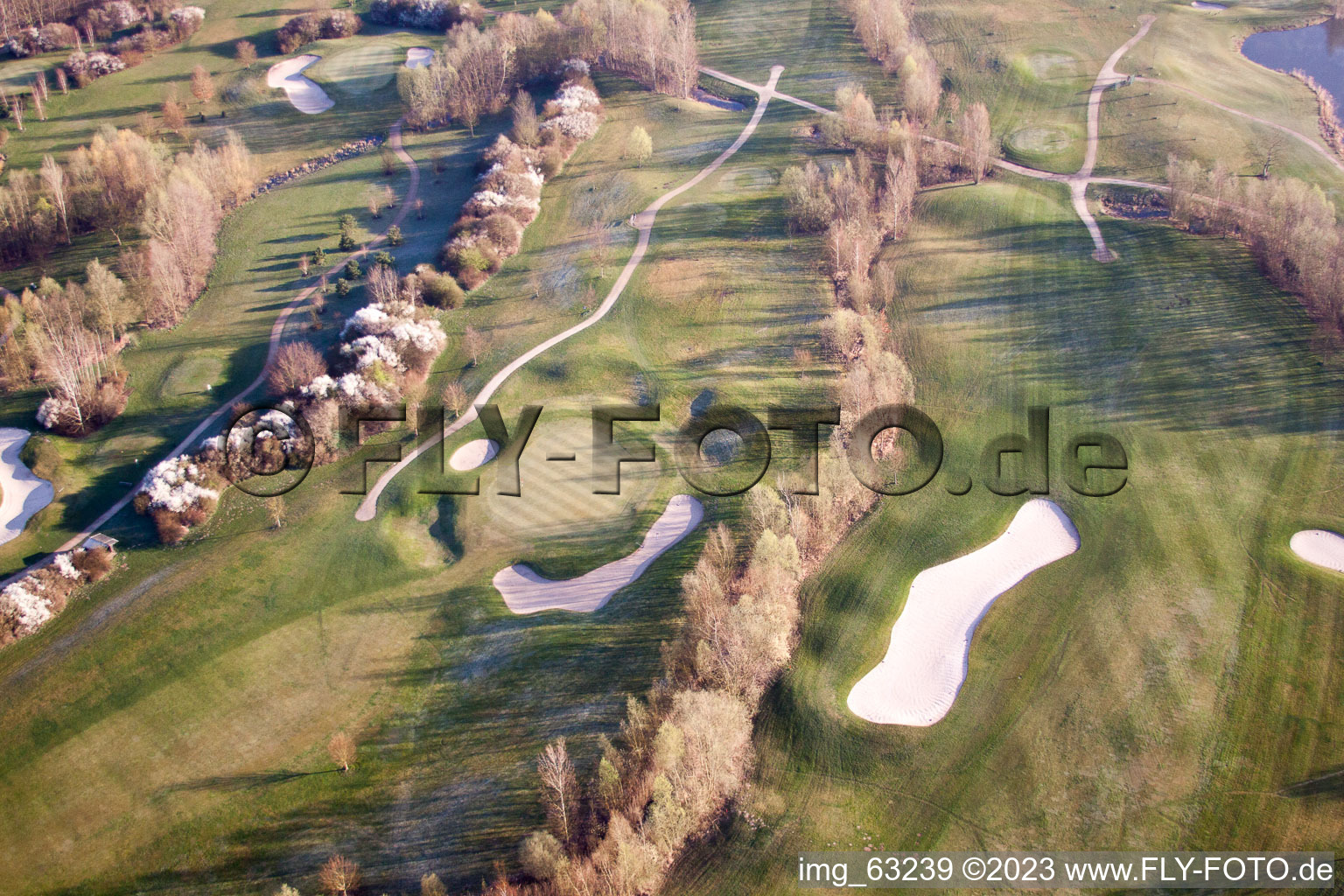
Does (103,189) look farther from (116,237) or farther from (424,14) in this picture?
(424,14)

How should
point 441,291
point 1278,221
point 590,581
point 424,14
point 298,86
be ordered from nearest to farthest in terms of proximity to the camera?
point 590,581 → point 1278,221 → point 441,291 → point 298,86 → point 424,14

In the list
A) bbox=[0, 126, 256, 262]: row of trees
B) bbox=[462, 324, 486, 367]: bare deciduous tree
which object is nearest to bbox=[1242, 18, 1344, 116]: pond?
bbox=[462, 324, 486, 367]: bare deciduous tree

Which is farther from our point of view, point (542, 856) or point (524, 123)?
Answer: point (524, 123)

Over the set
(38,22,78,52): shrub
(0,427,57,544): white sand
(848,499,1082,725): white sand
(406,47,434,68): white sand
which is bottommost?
(848,499,1082,725): white sand

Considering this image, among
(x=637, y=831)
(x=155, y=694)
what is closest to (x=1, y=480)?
(x=155, y=694)

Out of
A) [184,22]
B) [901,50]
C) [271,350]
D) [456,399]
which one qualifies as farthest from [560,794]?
[184,22]

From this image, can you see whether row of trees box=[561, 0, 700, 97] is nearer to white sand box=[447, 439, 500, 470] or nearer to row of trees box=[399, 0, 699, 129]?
row of trees box=[399, 0, 699, 129]

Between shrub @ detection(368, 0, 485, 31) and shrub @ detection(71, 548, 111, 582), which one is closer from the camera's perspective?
shrub @ detection(71, 548, 111, 582)
